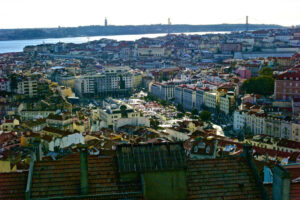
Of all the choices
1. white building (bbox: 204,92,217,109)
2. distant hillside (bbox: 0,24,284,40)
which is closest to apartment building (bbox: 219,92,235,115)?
white building (bbox: 204,92,217,109)

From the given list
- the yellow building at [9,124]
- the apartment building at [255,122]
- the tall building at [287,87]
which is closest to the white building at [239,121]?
the apartment building at [255,122]

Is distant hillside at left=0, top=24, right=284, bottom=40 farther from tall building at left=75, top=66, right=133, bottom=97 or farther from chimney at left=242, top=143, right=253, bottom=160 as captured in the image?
chimney at left=242, top=143, right=253, bottom=160

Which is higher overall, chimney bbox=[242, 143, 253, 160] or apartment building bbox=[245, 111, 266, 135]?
chimney bbox=[242, 143, 253, 160]

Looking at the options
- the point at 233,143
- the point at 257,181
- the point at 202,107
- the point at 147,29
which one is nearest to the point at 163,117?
the point at 202,107

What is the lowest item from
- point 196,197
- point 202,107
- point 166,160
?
point 202,107

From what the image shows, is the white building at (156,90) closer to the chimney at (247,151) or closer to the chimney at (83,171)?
the chimney at (247,151)

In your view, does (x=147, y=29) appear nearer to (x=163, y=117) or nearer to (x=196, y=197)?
(x=163, y=117)
